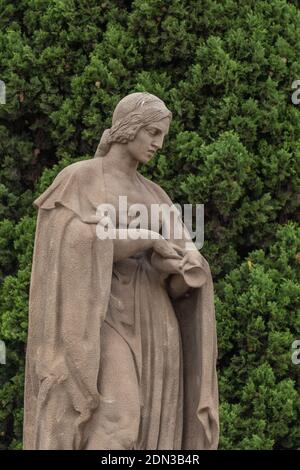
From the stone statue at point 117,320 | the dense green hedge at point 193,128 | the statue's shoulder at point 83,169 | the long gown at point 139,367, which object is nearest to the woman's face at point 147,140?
the stone statue at point 117,320

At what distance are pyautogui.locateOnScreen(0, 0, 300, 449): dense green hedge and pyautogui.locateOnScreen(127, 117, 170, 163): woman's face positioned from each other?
10.5 ft

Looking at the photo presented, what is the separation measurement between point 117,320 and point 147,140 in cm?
114

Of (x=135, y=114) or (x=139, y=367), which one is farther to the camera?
(x=135, y=114)

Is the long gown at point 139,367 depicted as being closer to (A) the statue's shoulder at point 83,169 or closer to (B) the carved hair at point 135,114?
(A) the statue's shoulder at point 83,169

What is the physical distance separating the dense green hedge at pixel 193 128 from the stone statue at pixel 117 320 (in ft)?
9.97

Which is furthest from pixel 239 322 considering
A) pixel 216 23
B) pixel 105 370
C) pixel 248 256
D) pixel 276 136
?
pixel 105 370

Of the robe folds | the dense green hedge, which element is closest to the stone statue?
the robe folds

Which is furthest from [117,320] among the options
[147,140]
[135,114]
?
[135,114]

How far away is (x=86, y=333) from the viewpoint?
9680 millimetres

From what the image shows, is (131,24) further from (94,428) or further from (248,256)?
(94,428)

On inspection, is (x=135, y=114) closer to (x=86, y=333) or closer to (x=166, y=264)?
(x=166, y=264)

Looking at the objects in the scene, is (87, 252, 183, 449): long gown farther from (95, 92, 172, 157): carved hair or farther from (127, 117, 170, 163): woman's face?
(95, 92, 172, 157): carved hair

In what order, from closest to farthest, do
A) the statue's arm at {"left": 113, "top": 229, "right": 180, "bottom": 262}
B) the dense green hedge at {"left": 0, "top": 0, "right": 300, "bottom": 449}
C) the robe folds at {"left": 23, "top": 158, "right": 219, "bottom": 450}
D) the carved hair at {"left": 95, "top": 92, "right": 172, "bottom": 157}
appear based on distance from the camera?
the robe folds at {"left": 23, "top": 158, "right": 219, "bottom": 450} < the statue's arm at {"left": 113, "top": 229, "right": 180, "bottom": 262} < the carved hair at {"left": 95, "top": 92, "right": 172, "bottom": 157} < the dense green hedge at {"left": 0, "top": 0, "right": 300, "bottom": 449}

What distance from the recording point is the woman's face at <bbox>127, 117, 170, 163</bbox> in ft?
33.1
